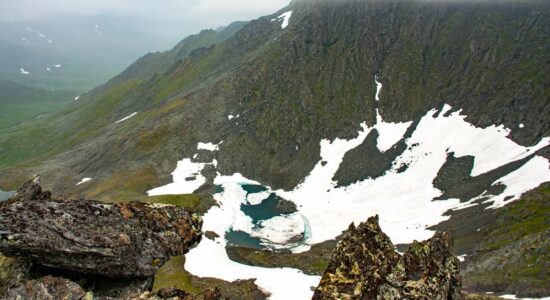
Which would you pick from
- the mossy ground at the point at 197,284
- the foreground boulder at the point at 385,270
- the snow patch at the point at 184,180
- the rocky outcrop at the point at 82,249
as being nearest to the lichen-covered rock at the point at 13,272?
the rocky outcrop at the point at 82,249

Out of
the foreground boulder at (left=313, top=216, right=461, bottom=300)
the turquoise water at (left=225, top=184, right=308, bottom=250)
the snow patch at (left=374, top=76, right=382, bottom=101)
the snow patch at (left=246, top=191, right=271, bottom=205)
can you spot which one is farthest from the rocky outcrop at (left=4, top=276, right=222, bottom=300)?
the snow patch at (left=374, top=76, right=382, bottom=101)

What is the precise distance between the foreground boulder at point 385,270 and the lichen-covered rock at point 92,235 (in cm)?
633

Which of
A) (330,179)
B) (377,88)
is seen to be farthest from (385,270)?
(377,88)

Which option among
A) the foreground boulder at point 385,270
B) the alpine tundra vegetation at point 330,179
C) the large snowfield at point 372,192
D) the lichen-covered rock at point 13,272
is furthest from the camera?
the large snowfield at point 372,192

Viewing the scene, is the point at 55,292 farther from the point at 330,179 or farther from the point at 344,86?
the point at 344,86

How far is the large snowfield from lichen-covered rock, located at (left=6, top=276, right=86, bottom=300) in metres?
47.3

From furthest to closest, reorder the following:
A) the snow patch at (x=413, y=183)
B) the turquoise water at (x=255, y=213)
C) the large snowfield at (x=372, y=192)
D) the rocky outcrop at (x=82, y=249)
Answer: the turquoise water at (x=255, y=213) → the snow patch at (x=413, y=183) → the large snowfield at (x=372, y=192) → the rocky outcrop at (x=82, y=249)

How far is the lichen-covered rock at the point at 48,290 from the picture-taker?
13.3 m

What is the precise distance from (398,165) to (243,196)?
40908 mm

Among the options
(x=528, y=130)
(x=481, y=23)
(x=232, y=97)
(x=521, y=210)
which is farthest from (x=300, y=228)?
(x=481, y=23)

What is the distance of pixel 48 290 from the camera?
44.4 ft

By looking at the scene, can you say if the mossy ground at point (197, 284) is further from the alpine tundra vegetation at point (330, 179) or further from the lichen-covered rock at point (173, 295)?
the lichen-covered rock at point (173, 295)

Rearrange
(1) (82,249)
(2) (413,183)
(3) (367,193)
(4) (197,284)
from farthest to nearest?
(3) (367,193)
(2) (413,183)
(4) (197,284)
(1) (82,249)

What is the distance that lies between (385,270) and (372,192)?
300ft
